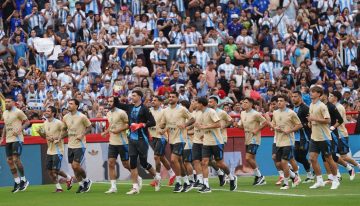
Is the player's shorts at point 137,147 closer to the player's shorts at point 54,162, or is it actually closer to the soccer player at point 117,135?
the soccer player at point 117,135

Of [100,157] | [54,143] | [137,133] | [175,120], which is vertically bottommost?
[100,157]

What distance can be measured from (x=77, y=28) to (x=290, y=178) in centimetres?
1313

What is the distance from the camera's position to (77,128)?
94.6 feet

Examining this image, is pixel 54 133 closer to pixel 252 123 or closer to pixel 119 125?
pixel 119 125

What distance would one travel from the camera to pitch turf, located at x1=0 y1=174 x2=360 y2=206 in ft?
79.9

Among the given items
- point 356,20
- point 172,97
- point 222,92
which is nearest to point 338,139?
point 172,97

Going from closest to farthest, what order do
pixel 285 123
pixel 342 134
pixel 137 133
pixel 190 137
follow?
1. pixel 137 133
2. pixel 285 123
3. pixel 190 137
4. pixel 342 134

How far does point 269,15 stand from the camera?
4491 centimetres

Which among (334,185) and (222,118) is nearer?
(334,185)

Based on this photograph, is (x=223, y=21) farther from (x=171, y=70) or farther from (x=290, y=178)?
Answer: (x=290, y=178)

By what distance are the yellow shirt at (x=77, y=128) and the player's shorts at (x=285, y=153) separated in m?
4.73

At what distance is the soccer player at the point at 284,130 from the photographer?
28703mm

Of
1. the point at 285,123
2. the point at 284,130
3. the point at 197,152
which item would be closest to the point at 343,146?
the point at 285,123

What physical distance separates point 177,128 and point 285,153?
8.89 feet
